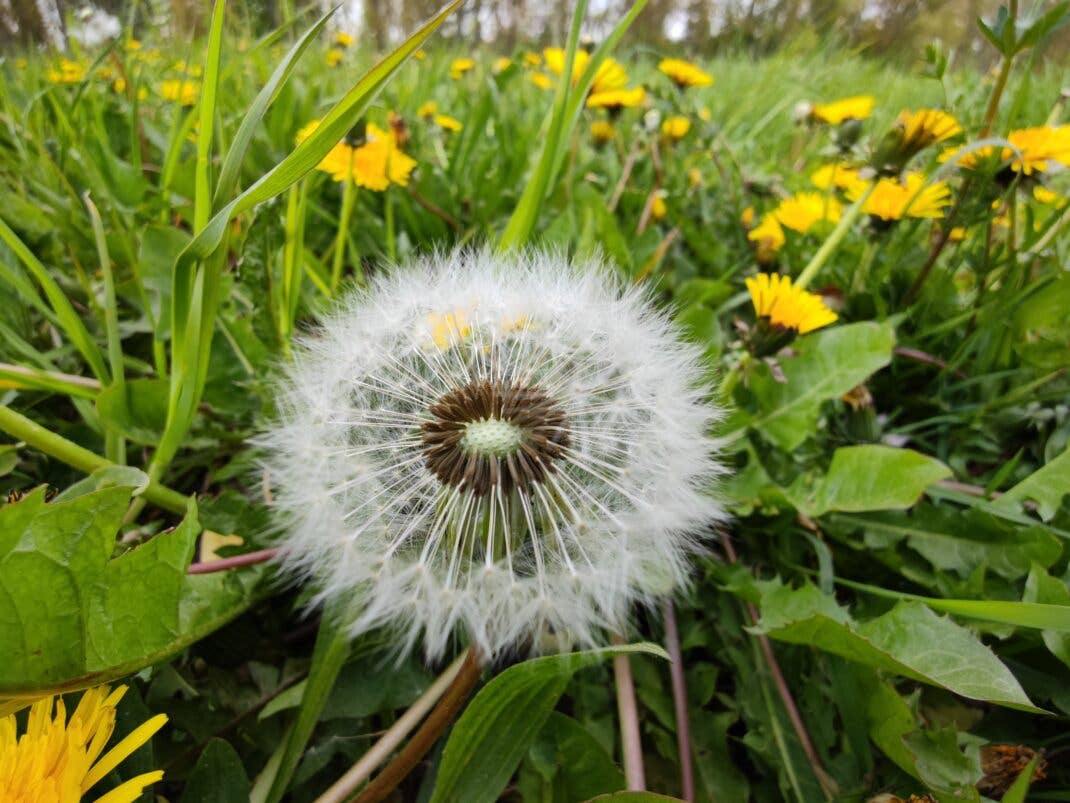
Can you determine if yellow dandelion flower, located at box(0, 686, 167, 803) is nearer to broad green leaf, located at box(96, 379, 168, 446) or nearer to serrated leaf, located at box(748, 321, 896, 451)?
broad green leaf, located at box(96, 379, 168, 446)

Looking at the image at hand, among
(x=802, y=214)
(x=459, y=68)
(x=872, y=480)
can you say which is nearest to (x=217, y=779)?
(x=872, y=480)

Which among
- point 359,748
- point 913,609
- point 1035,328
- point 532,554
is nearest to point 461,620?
point 532,554

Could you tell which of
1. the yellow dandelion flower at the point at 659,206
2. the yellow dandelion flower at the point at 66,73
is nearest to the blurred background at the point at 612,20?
the yellow dandelion flower at the point at 66,73

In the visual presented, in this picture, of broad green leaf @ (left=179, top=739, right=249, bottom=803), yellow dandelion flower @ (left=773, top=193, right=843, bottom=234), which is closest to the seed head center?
broad green leaf @ (left=179, top=739, right=249, bottom=803)

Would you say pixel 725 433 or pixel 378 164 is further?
pixel 378 164

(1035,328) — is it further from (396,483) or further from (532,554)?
(396,483)

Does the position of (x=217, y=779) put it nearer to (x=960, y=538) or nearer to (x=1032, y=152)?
(x=960, y=538)

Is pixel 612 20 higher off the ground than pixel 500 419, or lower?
higher
